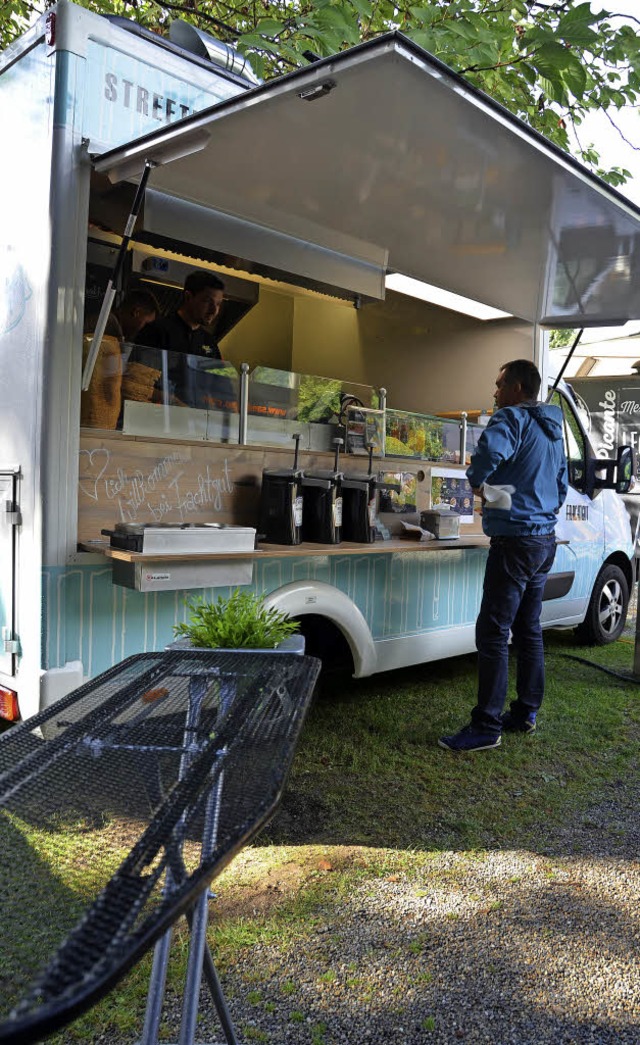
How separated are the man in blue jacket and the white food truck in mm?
408

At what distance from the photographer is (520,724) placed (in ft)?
14.3

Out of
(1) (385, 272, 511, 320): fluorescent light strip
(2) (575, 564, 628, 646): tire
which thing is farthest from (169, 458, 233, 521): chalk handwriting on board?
(2) (575, 564, 628, 646): tire

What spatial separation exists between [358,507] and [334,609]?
0.55m

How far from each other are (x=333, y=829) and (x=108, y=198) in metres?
3.16

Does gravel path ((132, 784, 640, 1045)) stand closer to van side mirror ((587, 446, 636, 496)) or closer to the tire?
van side mirror ((587, 446, 636, 496))

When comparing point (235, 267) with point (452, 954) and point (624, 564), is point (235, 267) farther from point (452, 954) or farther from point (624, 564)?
point (624, 564)

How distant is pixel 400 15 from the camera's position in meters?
6.00

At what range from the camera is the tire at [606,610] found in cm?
639

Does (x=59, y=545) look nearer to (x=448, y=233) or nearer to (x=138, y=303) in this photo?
(x=138, y=303)

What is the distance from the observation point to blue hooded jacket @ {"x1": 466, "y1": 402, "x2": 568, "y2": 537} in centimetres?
391

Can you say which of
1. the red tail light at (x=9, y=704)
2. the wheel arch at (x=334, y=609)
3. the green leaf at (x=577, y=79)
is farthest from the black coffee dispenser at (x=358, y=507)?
the green leaf at (x=577, y=79)

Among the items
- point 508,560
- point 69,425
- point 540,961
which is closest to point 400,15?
point 508,560

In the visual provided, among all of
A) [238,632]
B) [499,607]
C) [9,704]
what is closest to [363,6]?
[499,607]

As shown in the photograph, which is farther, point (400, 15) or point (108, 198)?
point (400, 15)
